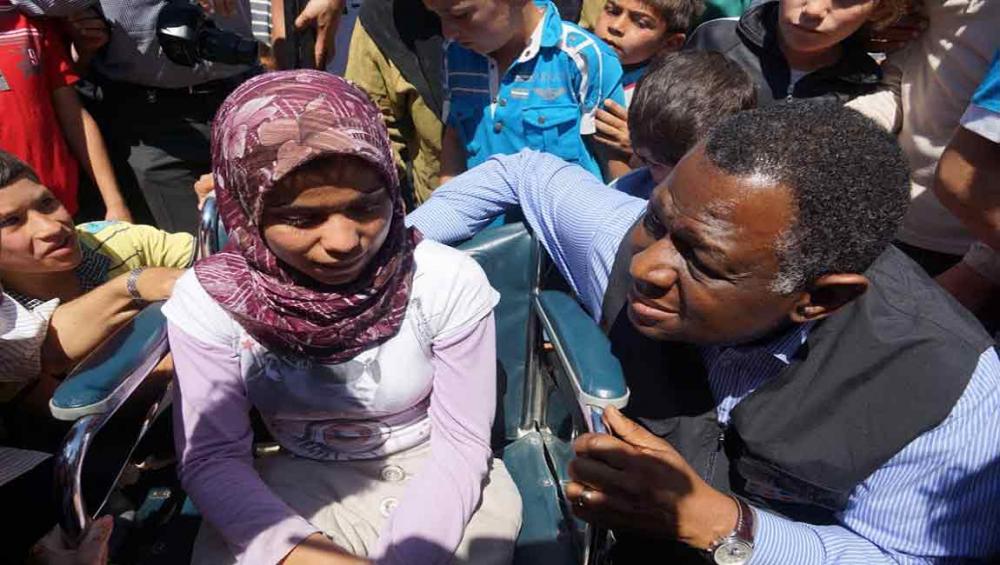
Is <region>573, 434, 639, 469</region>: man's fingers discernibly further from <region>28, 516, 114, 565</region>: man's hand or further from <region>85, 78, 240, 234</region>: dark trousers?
<region>85, 78, 240, 234</region>: dark trousers

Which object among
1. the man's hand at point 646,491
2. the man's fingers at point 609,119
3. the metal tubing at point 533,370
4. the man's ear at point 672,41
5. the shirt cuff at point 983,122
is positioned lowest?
the metal tubing at point 533,370

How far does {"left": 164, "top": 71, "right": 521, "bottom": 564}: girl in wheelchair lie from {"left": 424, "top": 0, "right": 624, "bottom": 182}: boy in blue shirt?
90cm

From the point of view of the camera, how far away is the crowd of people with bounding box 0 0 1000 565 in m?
1.17

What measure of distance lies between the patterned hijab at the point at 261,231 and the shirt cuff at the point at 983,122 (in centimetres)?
102

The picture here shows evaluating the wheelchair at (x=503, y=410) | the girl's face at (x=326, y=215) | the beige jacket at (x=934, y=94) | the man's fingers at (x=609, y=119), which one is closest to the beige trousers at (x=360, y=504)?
the wheelchair at (x=503, y=410)

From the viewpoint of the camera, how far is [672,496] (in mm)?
1234

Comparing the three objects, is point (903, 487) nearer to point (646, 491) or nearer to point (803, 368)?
point (803, 368)

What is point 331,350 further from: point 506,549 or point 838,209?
point 838,209

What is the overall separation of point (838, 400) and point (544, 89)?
1298 millimetres

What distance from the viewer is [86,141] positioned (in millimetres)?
2537

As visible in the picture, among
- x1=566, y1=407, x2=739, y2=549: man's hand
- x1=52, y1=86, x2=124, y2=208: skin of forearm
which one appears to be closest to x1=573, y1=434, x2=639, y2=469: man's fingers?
x1=566, y1=407, x2=739, y2=549: man's hand

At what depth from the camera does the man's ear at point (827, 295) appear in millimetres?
1137

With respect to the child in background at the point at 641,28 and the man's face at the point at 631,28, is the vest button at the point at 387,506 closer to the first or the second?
the child in background at the point at 641,28

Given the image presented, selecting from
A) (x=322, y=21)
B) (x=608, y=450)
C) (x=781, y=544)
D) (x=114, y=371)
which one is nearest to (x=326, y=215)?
(x=114, y=371)
